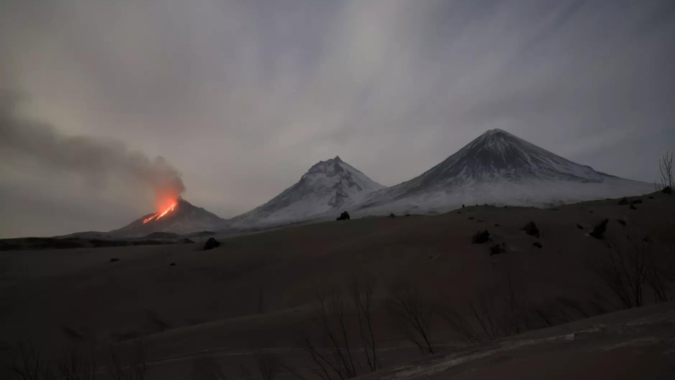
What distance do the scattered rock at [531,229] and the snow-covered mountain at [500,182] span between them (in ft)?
173

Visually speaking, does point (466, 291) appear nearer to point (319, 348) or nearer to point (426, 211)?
point (319, 348)

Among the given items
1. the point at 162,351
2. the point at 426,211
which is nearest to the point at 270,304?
the point at 162,351

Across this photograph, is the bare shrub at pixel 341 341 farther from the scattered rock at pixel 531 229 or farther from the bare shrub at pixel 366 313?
the scattered rock at pixel 531 229

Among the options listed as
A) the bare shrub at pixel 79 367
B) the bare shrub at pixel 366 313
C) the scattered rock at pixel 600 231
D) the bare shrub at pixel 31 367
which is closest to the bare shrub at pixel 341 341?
the bare shrub at pixel 366 313

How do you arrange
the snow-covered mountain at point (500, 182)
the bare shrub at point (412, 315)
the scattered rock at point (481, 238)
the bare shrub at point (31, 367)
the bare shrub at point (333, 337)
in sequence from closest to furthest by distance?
the bare shrub at point (333, 337) → the bare shrub at point (31, 367) → the bare shrub at point (412, 315) → the scattered rock at point (481, 238) → the snow-covered mountain at point (500, 182)

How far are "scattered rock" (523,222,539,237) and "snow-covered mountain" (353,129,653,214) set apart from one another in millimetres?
52822

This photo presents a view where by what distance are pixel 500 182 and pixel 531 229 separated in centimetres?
7093

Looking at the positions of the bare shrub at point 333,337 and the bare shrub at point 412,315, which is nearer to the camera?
the bare shrub at point 333,337

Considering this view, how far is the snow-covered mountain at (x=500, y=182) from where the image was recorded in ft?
249

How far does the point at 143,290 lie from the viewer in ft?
65.7

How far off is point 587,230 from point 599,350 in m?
22.2

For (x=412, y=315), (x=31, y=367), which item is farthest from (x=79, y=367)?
(x=412, y=315)

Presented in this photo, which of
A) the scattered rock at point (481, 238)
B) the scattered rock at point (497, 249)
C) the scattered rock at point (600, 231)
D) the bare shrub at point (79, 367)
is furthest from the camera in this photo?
the scattered rock at point (600, 231)

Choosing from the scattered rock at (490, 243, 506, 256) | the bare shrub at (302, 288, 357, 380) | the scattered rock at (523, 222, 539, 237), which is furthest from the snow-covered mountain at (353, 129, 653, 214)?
the bare shrub at (302, 288, 357, 380)
